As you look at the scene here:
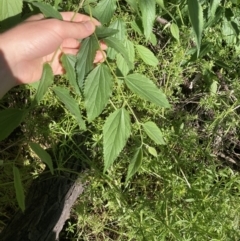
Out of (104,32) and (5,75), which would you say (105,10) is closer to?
(104,32)

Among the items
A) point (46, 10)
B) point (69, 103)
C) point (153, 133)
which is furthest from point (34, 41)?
point (153, 133)

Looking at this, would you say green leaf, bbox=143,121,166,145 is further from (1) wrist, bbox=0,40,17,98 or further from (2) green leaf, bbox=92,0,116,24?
(1) wrist, bbox=0,40,17,98

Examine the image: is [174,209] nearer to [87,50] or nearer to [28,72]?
[28,72]

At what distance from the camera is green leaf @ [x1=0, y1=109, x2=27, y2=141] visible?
73 cm

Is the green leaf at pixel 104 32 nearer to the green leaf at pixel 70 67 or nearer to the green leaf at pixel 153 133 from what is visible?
the green leaf at pixel 70 67

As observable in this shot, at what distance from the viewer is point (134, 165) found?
3.06ft

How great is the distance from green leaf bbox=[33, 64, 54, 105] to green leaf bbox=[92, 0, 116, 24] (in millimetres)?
196

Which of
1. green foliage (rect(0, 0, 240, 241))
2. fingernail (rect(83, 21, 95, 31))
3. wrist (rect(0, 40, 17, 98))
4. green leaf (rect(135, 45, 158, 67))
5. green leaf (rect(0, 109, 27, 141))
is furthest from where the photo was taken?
green foliage (rect(0, 0, 240, 241))

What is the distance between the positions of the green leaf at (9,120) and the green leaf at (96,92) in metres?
0.12

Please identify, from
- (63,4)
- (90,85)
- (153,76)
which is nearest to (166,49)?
(153,76)

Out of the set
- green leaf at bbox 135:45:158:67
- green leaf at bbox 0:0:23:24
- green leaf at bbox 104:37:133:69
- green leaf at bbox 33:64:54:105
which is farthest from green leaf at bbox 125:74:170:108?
green leaf at bbox 135:45:158:67

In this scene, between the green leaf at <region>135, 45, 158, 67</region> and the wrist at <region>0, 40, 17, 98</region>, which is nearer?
the wrist at <region>0, 40, 17, 98</region>

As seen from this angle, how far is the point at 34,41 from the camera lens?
0.92m

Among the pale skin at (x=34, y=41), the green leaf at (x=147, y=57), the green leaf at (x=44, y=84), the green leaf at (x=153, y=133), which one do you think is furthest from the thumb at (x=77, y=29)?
the green leaf at (x=147, y=57)
